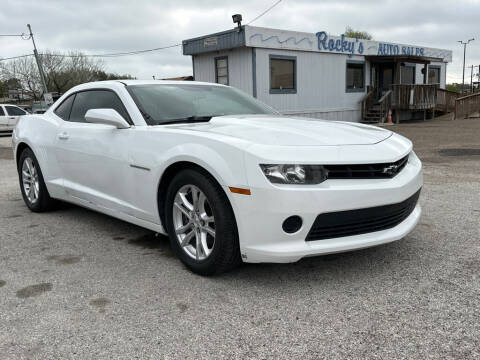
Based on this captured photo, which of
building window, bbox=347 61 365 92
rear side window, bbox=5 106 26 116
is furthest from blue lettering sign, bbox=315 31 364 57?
rear side window, bbox=5 106 26 116

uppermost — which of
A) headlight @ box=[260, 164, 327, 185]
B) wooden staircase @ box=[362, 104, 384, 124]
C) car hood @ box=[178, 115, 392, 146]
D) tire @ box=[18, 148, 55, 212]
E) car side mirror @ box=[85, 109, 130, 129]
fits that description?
car side mirror @ box=[85, 109, 130, 129]

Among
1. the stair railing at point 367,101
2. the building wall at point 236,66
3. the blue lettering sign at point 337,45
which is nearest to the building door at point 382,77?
the stair railing at point 367,101

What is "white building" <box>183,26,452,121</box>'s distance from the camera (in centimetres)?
1661

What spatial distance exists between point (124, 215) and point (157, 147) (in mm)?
791

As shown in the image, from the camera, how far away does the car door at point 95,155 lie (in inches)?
149

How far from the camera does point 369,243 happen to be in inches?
115

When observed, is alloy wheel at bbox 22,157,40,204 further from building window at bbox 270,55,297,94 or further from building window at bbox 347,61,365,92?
building window at bbox 347,61,365,92

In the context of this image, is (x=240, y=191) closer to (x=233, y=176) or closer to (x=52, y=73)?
(x=233, y=176)

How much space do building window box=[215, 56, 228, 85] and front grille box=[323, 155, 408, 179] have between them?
1511cm

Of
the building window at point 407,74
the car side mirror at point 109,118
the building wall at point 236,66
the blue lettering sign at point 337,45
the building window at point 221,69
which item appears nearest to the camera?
the car side mirror at point 109,118

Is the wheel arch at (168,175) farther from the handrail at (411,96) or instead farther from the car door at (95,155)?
the handrail at (411,96)

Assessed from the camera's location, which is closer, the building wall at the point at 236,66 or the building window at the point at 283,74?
the building wall at the point at 236,66

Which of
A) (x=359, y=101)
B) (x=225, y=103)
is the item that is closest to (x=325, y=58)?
(x=359, y=101)

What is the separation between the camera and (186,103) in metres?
4.08
